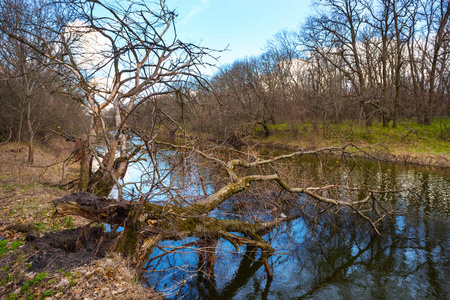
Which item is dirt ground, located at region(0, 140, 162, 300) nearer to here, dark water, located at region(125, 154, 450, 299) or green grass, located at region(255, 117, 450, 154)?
dark water, located at region(125, 154, 450, 299)

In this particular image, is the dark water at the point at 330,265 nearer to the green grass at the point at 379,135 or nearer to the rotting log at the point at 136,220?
the rotting log at the point at 136,220

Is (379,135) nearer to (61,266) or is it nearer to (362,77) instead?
(362,77)

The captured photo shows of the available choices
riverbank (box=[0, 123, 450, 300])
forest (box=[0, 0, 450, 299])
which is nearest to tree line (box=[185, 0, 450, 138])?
forest (box=[0, 0, 450, 299])

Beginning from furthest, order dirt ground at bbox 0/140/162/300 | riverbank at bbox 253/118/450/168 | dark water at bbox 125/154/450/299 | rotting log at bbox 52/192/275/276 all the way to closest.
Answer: riverbank at bbox 253/118/450/168, dark water at bbox 125/154/450/299, rotting log at bbox 52/192/275/276, dirt ground at bbox 0/140/162/300

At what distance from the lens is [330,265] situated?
6023 mm

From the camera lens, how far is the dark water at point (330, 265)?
503 centimetres

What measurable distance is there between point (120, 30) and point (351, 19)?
23812mm

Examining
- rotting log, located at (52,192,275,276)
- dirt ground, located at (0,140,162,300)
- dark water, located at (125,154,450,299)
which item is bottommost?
dark water, located at (125,154,450,299)

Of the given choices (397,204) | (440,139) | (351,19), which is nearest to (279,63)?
(351,19)

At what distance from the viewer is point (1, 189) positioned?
25.6 feet

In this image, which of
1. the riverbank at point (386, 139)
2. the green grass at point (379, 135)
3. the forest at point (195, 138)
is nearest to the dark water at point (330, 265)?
the forest at point (195, 138)

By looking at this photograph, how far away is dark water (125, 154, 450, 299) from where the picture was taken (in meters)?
5.03

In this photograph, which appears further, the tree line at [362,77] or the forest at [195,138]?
the tree line at [362,77]

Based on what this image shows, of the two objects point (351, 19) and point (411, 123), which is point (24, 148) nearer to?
point (351, 19)
